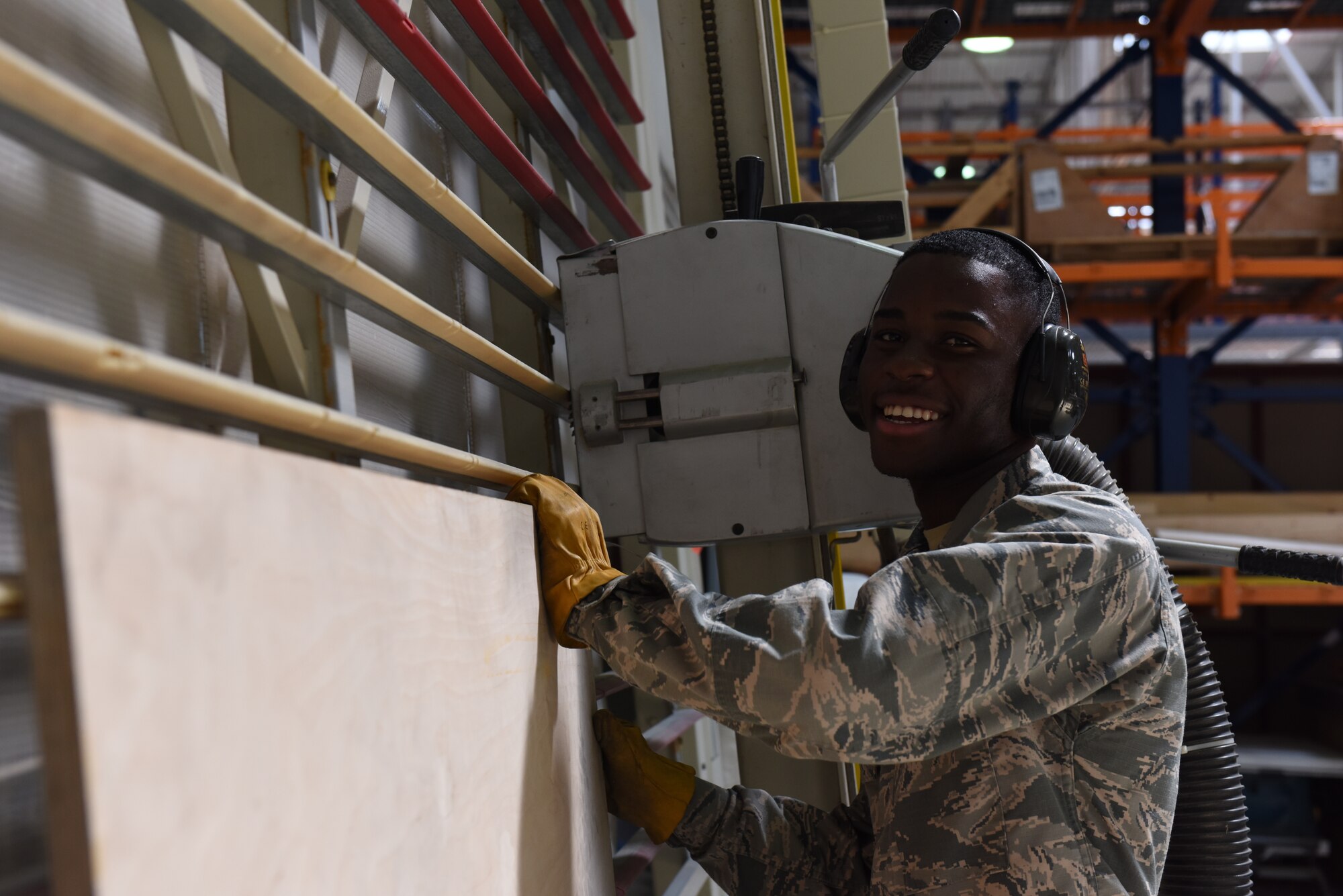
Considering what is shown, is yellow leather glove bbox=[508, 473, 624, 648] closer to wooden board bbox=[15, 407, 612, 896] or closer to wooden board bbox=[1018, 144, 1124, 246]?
wooden board bbox=[15, 407, 612, 896]

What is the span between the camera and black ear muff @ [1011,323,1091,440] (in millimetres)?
1220

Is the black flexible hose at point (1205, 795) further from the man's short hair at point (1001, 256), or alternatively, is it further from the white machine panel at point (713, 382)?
the white machine panel at point (713, 382)

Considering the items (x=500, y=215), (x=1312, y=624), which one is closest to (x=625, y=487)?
(x=500, y=215)

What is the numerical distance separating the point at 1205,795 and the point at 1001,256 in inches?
32.5

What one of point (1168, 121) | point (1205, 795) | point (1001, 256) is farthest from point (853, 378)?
point (1168, 121)

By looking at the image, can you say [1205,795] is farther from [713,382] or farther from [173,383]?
[173,383]

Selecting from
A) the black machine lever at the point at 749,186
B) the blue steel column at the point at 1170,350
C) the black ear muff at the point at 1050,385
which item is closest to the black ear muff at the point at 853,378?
the black ear muff at the point at 1050,385

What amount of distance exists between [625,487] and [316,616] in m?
0.87

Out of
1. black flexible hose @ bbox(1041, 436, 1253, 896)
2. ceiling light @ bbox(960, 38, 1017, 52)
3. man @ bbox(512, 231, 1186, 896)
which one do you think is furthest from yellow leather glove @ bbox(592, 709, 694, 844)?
ceiling light @ bbox(960, 38, 1017, 52)

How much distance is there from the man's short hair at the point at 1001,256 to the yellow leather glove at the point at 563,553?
57 cm

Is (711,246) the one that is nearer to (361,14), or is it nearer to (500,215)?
(500,215)

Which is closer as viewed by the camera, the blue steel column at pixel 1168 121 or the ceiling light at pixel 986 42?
the blue steel column at pixel 1168 121

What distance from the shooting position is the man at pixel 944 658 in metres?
0.94

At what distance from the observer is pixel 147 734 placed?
420mm
